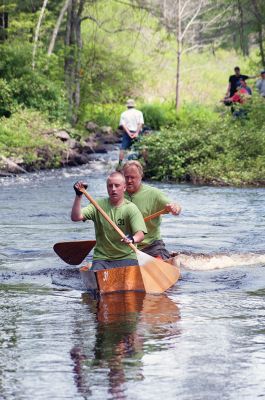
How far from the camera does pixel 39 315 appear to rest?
32.0 feet

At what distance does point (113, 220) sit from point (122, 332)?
6.34ft

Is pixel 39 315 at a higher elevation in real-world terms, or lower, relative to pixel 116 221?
lower

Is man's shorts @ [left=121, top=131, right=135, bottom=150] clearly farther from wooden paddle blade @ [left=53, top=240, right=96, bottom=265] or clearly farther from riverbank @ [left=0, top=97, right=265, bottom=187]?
wooden paddle blade @ [left=53, top=240, right=96, bottom=265]

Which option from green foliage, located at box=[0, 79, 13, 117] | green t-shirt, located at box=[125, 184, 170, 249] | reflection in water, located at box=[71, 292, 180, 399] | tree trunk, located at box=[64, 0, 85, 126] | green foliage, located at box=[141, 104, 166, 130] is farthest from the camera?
green foliage, located at box=[141, 104, 166, 130]

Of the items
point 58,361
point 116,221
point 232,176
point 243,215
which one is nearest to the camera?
point 58,361

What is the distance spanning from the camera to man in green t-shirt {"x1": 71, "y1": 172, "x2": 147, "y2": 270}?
34.5 ft

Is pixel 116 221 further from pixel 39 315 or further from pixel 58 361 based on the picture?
pixel 58 361

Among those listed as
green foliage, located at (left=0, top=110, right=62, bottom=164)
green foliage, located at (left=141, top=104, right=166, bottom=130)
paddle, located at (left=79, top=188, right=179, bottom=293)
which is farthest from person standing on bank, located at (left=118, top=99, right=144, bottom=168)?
green foliage, located at (left=141, top=104, right=166, bottom=130)

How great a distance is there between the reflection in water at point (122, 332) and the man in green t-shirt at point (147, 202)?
871 millimetres

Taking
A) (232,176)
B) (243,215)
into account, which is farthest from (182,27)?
(243,215)

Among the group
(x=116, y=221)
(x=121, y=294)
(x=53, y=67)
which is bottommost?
(x=121, y=294)

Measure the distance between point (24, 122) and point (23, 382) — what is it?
2362cm

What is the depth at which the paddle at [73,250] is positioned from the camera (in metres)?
12.0

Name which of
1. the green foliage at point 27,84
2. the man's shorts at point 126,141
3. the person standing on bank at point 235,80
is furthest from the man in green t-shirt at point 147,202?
the green foliage at point 27,84
